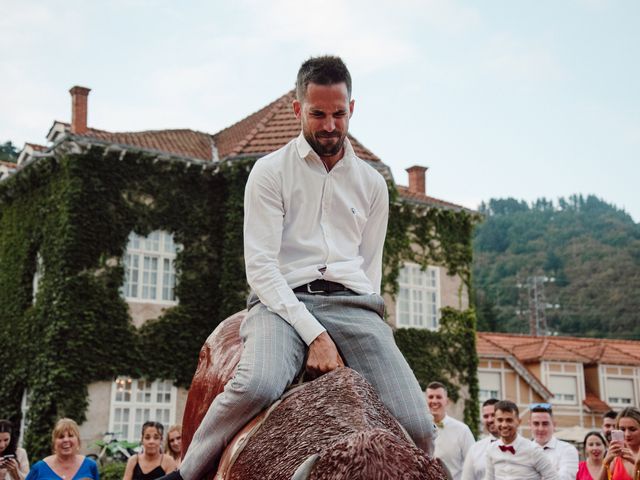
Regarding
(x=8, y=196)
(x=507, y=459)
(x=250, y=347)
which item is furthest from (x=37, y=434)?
(x=250, y=347)

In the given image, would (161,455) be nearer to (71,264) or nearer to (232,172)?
(71,264)

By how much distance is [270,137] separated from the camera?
81.2 feet

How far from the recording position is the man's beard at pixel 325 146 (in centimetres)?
364

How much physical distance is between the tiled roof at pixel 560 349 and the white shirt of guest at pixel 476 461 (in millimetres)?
35676

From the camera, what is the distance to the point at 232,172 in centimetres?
2398

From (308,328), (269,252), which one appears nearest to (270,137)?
(269,252)

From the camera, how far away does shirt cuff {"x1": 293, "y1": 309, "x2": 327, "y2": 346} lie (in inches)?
137

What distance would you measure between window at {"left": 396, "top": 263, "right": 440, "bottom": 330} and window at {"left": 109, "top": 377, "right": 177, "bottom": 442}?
8.24m

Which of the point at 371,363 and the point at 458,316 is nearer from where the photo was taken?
the point at 371,363

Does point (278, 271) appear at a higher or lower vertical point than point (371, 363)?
higher

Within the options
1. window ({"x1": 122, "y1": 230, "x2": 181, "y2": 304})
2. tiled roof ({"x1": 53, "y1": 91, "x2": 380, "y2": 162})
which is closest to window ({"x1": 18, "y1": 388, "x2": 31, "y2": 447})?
window ({"x1": 122, "y1": 230, "x2": 181, "y2": 304})

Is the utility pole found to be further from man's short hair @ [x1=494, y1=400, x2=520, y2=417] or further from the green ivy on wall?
man's short hair @ [x1=494, y1=400, x2=520, y2=417]

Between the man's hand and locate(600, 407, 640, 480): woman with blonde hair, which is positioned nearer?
the man's hand

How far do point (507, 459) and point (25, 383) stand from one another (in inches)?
697
